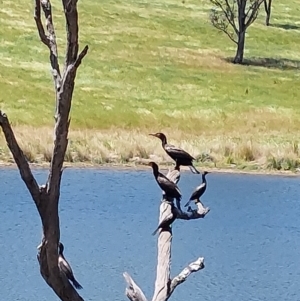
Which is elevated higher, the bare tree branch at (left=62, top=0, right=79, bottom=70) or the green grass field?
the bare tree branch at (left=62, top=0, right=79, bottom=70)

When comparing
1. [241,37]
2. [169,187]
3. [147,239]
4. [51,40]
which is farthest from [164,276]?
[241,37]

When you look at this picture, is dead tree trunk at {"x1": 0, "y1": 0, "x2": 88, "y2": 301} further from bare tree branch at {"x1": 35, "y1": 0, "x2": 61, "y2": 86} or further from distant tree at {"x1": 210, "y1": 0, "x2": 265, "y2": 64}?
distant tree at {"x1": 210, "y1": 0, "x2": 265, "y2": 64}

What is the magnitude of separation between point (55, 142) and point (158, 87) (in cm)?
3360

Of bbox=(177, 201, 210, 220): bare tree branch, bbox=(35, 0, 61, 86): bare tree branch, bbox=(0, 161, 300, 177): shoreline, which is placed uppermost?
bbox=(35, 0, 61, 86): bare tree branch

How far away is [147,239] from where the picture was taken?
16.5m

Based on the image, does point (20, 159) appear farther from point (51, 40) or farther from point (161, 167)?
point (161, 167)

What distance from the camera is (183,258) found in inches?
602

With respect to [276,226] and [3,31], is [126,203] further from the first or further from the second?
[3,31]

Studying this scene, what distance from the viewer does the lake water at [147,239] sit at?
13898mm

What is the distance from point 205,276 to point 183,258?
71cm

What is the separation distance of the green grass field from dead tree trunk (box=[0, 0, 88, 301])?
19.7 meters

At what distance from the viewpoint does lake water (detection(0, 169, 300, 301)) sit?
13.9m

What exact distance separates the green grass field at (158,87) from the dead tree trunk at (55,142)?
19.7 metres

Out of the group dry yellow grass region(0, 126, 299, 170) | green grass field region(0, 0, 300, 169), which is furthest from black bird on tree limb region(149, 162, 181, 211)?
green grass field region(0, 0, 300, 169)
